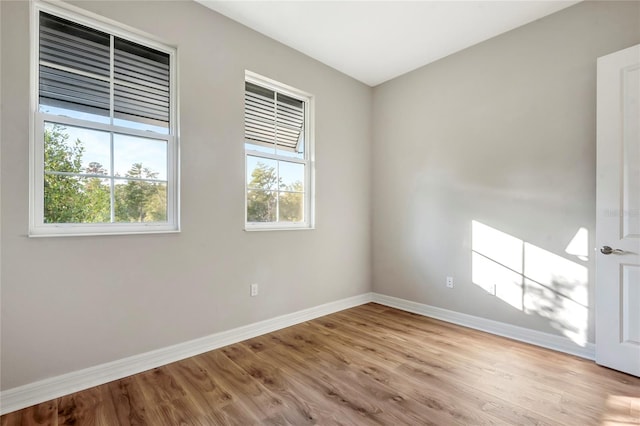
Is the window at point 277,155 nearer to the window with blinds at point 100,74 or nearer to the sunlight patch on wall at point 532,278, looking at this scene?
the window with blinds at point 100,74

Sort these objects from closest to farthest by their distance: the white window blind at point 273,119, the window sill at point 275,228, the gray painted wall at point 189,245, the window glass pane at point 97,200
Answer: the gray painted wall at point 189,245
the window glass pane at point 97,200
the window sill at point 275,228
the white window blind at point 273,119

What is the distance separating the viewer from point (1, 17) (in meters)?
1.69

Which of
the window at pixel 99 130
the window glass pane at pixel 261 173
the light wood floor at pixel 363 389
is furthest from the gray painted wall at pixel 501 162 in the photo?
the window at pixel 99 130

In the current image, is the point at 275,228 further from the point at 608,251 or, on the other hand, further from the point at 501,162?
the point at 608,251

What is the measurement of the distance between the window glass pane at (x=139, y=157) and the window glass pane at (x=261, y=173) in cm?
77

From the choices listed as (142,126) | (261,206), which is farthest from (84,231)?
(261,206)

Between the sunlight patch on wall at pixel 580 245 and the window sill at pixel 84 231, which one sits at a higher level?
the window sill at pixel 84 231

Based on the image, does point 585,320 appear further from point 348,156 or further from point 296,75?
point 296,75

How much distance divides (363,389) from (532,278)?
74.0 inches

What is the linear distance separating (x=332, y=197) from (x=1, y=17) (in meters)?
2.89

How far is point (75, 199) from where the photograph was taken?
1963mm

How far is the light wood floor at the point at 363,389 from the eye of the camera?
64.6 inches

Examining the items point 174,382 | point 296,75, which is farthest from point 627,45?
point 174,382

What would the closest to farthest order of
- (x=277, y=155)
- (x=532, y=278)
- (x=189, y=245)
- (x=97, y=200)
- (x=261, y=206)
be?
(x=97, y=200) < (x=189, y=245) < (x=532, y=278) < (x=261, y=206) < (x=277, y=155)
